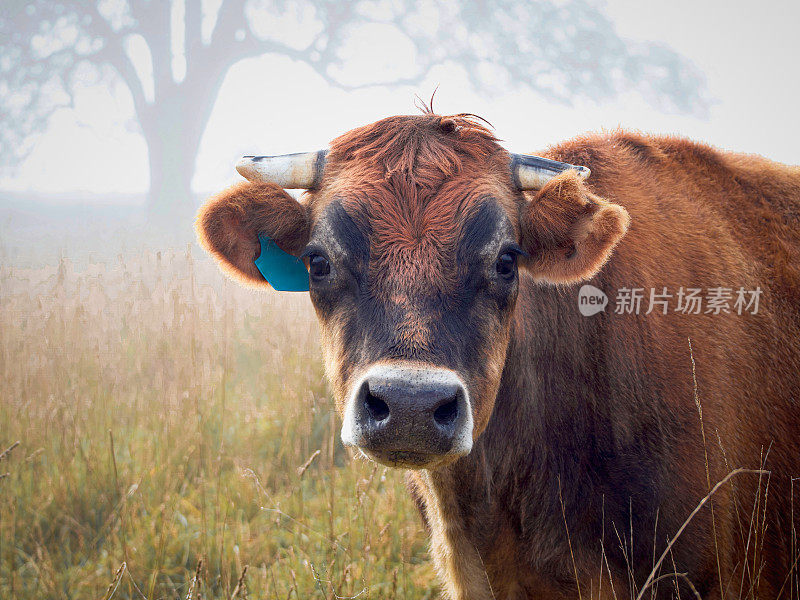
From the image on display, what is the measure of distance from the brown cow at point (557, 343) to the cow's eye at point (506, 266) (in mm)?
12

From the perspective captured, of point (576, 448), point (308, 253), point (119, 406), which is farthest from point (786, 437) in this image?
point (119, 406)

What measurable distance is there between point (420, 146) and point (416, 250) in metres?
0.60

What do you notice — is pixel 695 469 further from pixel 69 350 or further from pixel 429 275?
pixel 69 350

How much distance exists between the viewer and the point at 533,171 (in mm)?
2555

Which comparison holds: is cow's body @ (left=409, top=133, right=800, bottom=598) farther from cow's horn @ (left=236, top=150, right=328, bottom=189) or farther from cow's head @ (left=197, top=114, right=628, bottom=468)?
cow's horn @ (left=236, top=150, right=328, bottom=189)

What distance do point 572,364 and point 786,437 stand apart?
1236 millimetres

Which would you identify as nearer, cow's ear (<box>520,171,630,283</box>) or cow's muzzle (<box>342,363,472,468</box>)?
cow's muzzle (<box>342,363,472,468</box>)

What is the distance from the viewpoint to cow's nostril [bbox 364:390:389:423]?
1766 millimetres

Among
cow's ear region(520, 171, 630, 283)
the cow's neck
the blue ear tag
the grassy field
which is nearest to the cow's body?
the cow's neck

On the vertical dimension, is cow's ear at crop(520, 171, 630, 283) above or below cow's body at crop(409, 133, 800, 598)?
above

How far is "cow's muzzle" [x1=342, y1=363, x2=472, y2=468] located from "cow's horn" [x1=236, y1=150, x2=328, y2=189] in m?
1.20
